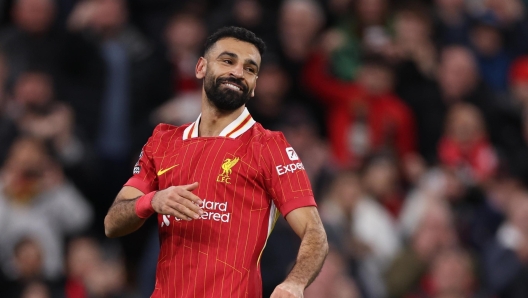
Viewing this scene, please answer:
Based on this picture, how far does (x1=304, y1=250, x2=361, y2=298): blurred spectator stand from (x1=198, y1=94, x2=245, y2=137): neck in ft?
13.2

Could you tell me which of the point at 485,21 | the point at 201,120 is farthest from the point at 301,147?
the point at 201,120

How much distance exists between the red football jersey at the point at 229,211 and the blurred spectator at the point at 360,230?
4992 mm

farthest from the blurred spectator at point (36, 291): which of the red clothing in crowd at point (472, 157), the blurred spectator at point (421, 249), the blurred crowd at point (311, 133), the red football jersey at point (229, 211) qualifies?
the red clothing in crowd at point (472, 157)

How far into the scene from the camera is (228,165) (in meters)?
5.54

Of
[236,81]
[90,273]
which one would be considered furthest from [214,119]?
[90,273]

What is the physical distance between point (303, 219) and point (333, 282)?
4.64 metres

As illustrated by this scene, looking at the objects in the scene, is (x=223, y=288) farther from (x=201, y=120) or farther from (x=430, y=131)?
(x=430, y=131)

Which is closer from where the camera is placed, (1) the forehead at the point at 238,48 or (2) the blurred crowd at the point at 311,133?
(1) the forehead at the point at 238,48

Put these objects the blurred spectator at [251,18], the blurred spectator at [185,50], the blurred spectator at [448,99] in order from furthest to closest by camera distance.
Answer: the blurred spectator at [448,99], the blurred spectator at [251,18], the blurred spectator at [185,50]

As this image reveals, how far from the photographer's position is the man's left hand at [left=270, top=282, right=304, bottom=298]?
195 inches

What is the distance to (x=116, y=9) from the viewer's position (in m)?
11.5

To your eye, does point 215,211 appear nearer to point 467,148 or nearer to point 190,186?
point 190,186

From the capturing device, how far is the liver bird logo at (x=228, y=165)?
552 cm

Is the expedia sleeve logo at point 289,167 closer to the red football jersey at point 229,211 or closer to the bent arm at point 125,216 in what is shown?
the red football jersey at point 229,211
